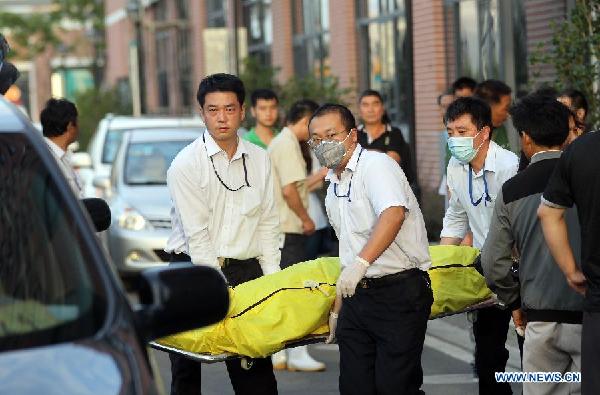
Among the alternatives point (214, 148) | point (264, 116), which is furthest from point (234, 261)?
point (264, 116)

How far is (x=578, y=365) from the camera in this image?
661cm

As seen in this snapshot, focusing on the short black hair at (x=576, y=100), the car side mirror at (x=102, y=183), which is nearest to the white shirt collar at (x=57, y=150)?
the short black hair at (x=576, y=100)

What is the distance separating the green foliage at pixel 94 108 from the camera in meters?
39.7

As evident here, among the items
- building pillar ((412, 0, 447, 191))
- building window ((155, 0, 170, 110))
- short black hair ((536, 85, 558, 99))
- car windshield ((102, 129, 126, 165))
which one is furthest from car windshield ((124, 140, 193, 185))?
building window ((155, 0, 170, 110))

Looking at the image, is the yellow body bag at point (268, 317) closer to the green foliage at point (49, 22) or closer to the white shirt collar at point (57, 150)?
the white shirt collar at point (57, 150)

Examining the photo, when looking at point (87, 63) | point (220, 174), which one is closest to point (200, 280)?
point (220, 174)

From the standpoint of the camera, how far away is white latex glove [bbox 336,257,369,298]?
6.73m

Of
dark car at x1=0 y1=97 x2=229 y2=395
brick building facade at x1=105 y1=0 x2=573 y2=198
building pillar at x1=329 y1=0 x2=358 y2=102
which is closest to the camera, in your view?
dark car at x1=0 y1=97 x2=229 y2=395

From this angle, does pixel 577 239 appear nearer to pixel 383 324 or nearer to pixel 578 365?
pixel 578 365

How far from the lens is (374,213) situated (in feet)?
23.1

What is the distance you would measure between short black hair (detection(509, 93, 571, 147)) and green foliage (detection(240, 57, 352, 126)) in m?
14.0

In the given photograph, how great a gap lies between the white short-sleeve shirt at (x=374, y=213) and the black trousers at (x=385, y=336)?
95mm

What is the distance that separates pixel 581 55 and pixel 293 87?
1001 centimetres

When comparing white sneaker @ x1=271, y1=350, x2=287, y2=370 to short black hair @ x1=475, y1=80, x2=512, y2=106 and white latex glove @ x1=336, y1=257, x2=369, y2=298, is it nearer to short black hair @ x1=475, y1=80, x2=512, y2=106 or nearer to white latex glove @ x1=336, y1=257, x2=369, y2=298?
short black hair @ x1=475, y1=80, x2=512, y2=106
